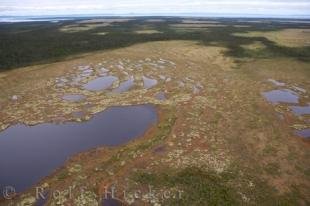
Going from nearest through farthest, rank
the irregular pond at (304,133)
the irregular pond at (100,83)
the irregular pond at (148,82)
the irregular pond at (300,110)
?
the irregular pond at (304,133)
the irregular pond at (300,110)
the irregular pond at (100,83)
the irregular pond at (148,82)

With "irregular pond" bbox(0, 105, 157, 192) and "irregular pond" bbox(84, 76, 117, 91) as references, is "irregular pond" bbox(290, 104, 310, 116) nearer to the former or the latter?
"irregular pond" bbox(0, 105, 157, 192)

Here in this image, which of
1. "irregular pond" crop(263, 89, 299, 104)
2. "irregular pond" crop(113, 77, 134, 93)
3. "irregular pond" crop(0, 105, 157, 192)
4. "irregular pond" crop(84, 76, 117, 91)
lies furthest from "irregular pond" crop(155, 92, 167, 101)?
"irregular pond" crop(263, 89, 299, 104)

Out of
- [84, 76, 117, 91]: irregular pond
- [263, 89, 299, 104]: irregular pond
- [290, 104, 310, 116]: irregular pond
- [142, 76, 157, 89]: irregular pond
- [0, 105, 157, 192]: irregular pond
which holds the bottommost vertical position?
[0, 105, 157, 192]: irregular pond

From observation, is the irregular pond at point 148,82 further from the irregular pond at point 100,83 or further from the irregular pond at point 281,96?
the irregular pond at point 281,96

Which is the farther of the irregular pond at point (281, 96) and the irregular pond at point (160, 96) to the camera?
the irregular pond at point (160, 96)

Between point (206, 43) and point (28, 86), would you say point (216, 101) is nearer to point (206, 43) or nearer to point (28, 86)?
point (28, 86)

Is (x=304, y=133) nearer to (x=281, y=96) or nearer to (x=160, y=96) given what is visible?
(x=281, y=96)

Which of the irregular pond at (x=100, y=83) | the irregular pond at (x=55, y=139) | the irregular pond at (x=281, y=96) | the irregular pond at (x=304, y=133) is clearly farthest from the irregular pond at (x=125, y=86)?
the irregular pond at (x=304, y=133)
